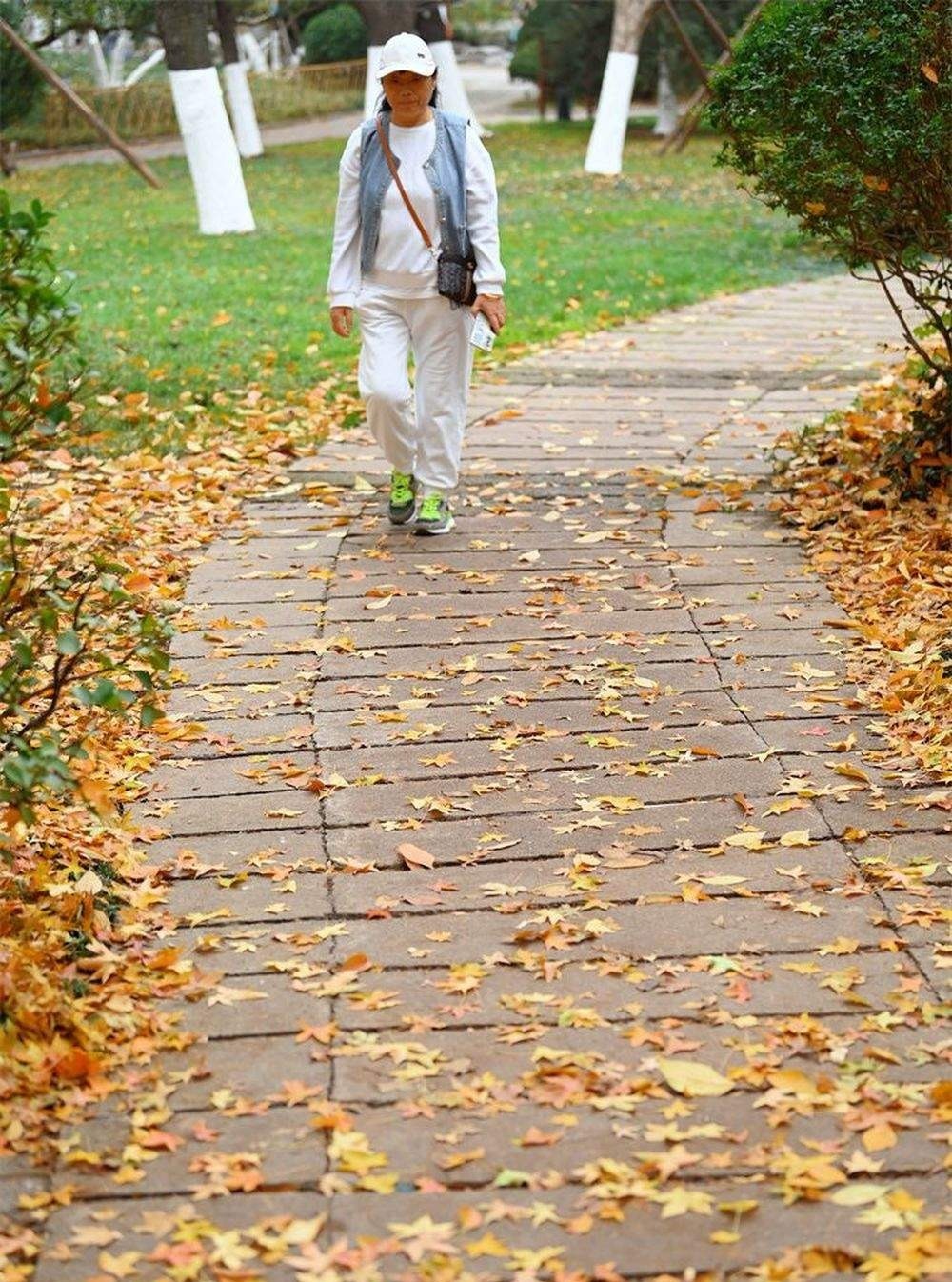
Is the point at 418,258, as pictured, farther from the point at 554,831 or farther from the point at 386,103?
the point at 554,831

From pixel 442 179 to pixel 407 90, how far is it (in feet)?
1.15

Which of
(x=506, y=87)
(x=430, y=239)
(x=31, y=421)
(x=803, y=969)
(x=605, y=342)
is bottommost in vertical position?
(x=506, y=87)

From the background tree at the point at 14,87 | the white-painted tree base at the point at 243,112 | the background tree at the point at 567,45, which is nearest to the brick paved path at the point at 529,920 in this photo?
the white-painted tree base at the point at 243,112

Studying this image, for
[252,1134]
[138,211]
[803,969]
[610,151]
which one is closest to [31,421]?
[252,1134]

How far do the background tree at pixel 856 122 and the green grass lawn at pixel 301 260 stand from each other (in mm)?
2751

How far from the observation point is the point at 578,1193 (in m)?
3.33

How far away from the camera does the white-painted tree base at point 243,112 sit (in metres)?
25.7

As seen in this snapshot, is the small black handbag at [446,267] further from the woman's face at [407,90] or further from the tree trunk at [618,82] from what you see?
the tree trunk at [618,82]

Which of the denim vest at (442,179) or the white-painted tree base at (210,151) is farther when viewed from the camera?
the white-painted tree base at (210,151)

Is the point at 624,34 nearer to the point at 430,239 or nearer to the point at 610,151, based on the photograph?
the point at 610,151

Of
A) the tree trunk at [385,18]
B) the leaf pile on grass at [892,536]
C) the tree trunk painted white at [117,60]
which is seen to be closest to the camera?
the leaf pile on grass at [892,536]

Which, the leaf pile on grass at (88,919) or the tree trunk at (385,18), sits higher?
the leaf pile on grass at (88,919)

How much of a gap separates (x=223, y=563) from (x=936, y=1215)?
457 cm

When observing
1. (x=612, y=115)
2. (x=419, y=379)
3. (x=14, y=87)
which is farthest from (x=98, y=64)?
(x=419, y=379)
